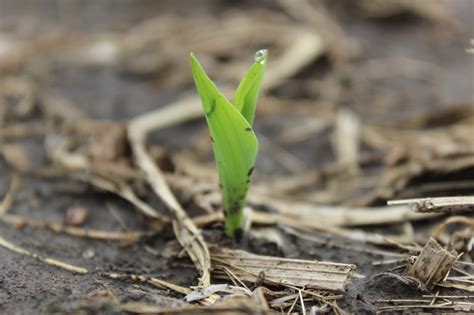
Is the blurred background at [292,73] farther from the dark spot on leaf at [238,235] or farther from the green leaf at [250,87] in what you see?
the green leaf at [250,87]

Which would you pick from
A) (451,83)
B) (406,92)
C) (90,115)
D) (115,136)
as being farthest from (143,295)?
(451,83)

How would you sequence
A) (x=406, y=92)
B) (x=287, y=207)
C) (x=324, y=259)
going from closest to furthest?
(x=324, y=259) → (x=287, y=207) → (x=406, y=92)

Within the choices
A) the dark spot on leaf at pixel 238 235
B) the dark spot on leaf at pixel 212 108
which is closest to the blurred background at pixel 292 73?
the dark spot on leaf at pixel 238 235

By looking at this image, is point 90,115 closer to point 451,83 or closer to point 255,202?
point 255,202

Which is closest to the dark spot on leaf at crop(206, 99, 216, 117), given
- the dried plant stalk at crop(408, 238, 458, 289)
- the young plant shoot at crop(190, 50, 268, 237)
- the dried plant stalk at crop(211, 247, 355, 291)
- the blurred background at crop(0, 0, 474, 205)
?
the young plant shoot at crop(190, 50, 268, 237)

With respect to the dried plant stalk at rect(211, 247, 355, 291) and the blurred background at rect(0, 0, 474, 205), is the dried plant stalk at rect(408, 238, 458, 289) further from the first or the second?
the blurred background at rect(0, 0, 474, 205)

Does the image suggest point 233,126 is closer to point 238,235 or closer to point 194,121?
point 238,235

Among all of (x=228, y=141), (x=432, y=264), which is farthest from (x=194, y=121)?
(x=432, y=264)
